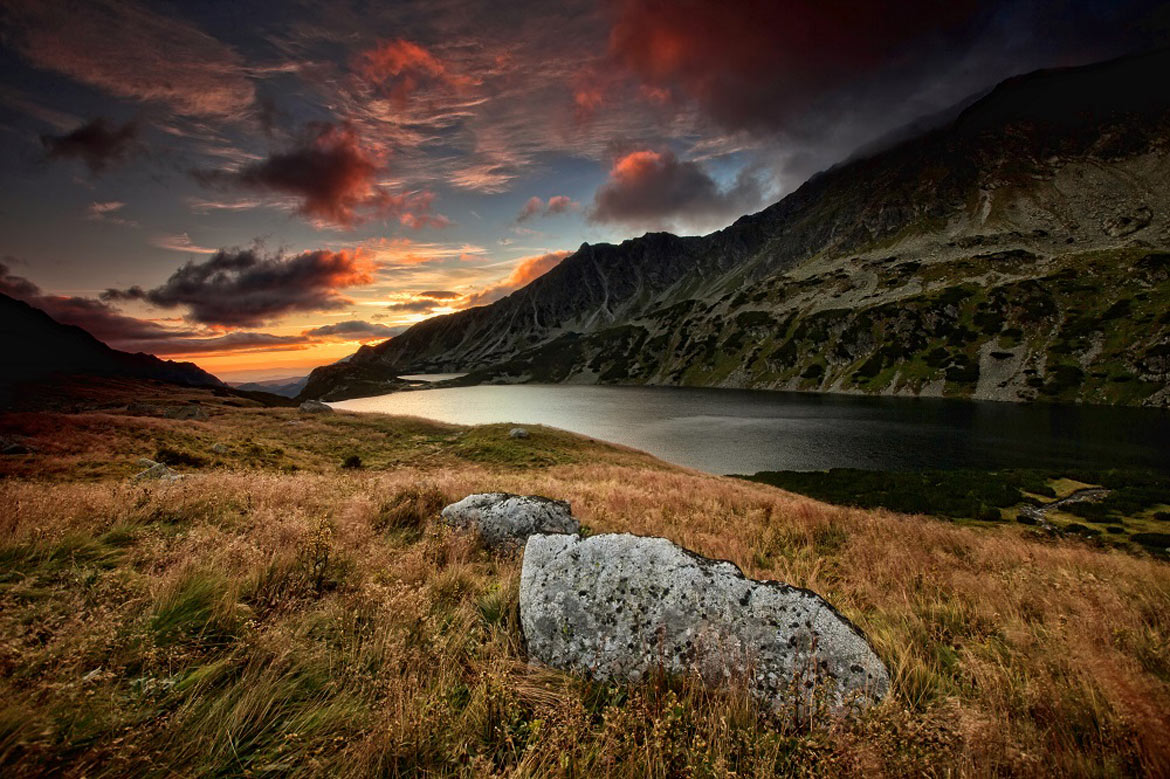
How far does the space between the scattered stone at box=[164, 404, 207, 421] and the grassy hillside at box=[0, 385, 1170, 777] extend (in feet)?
135

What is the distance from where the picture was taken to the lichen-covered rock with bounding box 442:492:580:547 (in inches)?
322

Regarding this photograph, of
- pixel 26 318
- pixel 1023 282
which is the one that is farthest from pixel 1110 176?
pixel 26 318

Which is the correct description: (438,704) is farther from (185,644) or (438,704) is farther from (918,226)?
(918,226)

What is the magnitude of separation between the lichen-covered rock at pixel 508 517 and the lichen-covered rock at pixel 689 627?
3253 mm

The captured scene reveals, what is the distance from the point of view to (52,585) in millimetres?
4262

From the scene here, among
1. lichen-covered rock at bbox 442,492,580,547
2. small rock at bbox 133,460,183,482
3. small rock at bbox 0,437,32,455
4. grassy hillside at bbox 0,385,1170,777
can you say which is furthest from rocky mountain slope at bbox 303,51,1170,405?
small rock at bbox 0,437,32,455

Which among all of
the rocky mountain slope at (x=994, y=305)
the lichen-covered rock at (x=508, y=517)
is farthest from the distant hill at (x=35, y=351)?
the rocky mountain slope at (x=994, y=305)

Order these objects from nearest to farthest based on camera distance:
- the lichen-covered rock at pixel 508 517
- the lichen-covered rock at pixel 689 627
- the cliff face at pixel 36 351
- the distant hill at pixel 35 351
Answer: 1. the lichen-covered rock at pixel 689 627
2. the lichen-covered rock at pixel 508 517
3. the distant hill at pixel 35 351
4. the cliff face at pixel 36 351

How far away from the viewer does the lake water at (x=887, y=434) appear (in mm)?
44469

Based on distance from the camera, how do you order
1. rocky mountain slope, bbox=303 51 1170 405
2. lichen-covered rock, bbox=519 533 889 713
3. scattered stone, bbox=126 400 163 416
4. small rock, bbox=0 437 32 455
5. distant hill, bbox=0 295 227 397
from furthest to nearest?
rocky mountain slope, bbox=303 51 1170 405
distant hill, bbox=0 295 227 397
scattered stone, bbox=126 400 163 416
small rock, bbox=0 437 32 455
lichen-covered rock, bbox=519 533 889 713

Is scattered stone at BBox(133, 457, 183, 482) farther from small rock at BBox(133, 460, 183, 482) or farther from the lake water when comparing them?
the lake water

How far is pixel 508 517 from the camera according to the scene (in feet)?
27.7

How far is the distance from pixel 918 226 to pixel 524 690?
9827 inches

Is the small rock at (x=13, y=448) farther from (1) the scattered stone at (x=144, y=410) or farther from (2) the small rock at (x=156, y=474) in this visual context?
(1) the scattered stone at (x=144, y=410)
